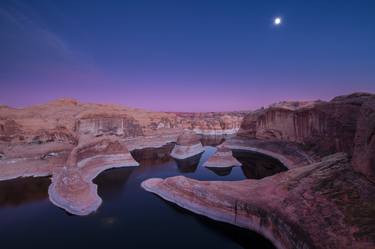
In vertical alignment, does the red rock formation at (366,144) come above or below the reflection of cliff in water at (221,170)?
above

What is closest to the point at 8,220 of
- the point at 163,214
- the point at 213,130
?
the point at 163,214

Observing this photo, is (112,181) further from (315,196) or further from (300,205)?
(315,196)

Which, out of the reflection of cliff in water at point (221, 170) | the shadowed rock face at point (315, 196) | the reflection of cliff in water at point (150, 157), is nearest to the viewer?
the shadowed rock face at point (315, 196)

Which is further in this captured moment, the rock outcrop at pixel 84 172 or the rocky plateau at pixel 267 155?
the rock outcrop at pixel 84 172

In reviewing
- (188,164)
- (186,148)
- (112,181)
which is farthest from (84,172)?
(186,148)

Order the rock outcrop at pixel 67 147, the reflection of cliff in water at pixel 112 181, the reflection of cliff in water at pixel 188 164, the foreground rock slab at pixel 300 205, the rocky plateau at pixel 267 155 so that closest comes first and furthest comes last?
the foreground rock slab at pixel 300 205
the rocky plateau at pixel 267 155
the rock outcrop at pixel 67 147
the reflection of cliff in water at pixel 112 181
the reflection of cliff in water at pixel 188 164

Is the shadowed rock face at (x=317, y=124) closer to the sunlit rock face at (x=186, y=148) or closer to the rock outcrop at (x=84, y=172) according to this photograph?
the sunlit rock face at (x=186, y=148)

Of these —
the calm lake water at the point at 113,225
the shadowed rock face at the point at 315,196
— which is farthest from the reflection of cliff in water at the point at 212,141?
the calm lake water at the point at 113,225

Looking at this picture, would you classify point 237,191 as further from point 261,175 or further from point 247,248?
point 261,175
